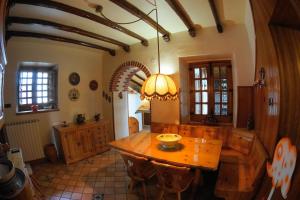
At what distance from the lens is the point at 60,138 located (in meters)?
3.37

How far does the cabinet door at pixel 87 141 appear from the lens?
3660 mm

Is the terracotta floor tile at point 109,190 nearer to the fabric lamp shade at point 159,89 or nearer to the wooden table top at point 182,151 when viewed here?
the wooden table top at point 182,151

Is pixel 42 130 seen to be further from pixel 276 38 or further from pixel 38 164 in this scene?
pixel 276 38

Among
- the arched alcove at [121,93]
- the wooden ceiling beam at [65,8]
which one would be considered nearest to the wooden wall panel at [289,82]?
the wooden ceiling beam at [65,8]

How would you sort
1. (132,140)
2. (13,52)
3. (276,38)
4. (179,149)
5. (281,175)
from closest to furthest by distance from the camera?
(281,175), (276,38), (179,149), (132,140), (13,52)

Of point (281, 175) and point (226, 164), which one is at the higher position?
point (281, 175)

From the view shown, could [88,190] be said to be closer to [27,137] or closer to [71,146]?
[71,146]

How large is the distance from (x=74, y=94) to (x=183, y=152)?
10.1ft

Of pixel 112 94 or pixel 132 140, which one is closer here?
pixel 132 140

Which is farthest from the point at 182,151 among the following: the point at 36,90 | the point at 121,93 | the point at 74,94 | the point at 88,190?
the point at 36,90

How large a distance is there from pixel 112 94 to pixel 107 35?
1.62 metres

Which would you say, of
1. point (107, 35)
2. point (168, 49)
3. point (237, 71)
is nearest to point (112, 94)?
point (107, 35)

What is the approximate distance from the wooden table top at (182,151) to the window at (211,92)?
0.97 meters

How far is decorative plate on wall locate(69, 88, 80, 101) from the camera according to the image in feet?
12.9
